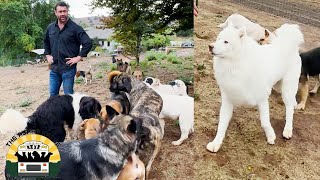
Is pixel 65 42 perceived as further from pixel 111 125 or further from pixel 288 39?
pixel 288 39

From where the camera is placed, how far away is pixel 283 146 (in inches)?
92.9

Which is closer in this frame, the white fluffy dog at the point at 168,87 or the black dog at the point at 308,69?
the black dog at the point at 308,69

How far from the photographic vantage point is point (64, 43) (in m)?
2.24

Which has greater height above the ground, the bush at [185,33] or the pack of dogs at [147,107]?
the bush at [185,33]

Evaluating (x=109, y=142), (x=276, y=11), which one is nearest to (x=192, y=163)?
(x=109, y=142)

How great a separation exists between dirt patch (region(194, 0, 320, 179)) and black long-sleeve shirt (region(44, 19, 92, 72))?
28.2 inches

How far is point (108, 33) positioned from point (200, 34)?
58cm

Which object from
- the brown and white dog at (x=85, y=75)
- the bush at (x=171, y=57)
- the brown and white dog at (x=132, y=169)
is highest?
the bush at (x=171, y=57)

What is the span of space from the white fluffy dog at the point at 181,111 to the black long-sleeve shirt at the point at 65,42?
0.67 metres

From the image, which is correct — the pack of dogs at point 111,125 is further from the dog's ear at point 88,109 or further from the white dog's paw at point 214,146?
the white dog's paw at point 214,146

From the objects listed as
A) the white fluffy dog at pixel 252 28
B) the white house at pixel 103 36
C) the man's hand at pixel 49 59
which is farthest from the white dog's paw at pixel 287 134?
the man's hand at pixel 49 59

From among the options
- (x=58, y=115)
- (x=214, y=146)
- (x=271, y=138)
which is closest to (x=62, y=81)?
(x=58, y=115)

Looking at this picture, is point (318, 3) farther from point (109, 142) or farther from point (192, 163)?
point (109, 142)

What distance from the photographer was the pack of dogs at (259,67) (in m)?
2.11
